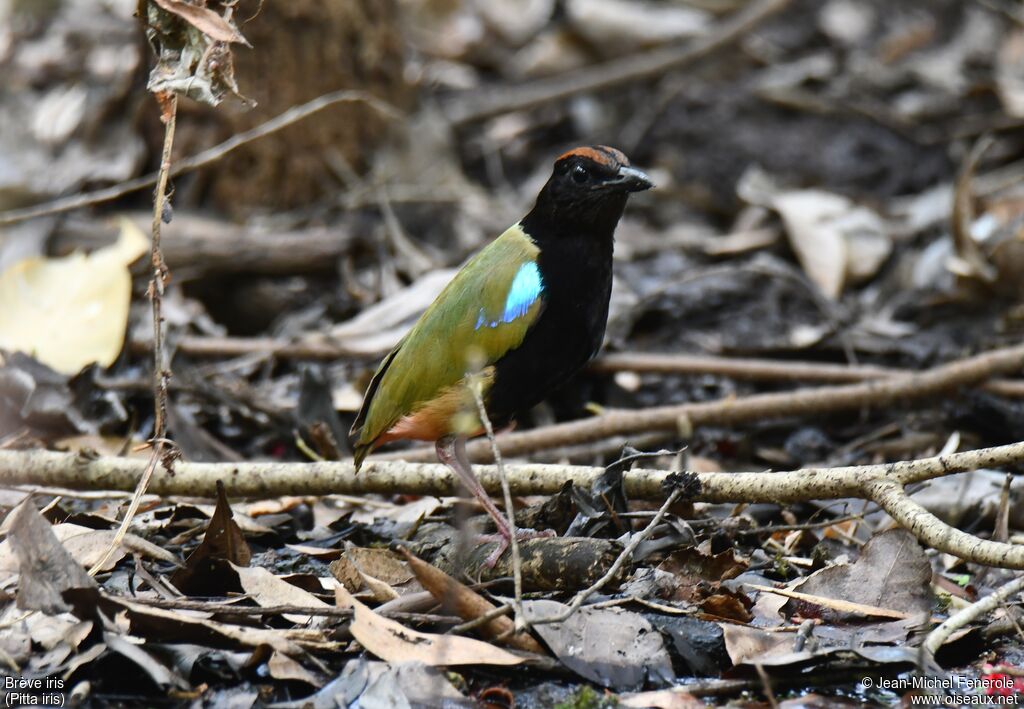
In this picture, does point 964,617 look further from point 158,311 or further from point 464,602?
point 158,311

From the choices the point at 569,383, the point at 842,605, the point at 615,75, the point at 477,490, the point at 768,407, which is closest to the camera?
the point at 842,605

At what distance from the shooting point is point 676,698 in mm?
2910

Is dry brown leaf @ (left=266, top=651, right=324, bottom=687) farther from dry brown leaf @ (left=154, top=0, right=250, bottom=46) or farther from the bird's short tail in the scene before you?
dry brown leaf @ (left=154, top=0, right=250, bottom=46)

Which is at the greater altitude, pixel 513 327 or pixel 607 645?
pixel 513 327

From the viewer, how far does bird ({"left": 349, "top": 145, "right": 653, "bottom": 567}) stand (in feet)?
13.0

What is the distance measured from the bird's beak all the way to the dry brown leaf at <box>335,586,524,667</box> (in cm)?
178

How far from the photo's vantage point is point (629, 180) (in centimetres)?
419

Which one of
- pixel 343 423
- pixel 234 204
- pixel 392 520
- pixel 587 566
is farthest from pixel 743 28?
pixel 587 566

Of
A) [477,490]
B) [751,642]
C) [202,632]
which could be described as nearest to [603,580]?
[751,642]

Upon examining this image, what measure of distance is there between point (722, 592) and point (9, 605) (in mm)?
2009

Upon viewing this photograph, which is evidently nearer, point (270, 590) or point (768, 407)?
point (270, 590)

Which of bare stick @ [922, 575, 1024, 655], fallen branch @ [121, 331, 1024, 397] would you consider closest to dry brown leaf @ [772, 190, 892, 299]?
fallen branch @ [121, 331, 1024, 397]

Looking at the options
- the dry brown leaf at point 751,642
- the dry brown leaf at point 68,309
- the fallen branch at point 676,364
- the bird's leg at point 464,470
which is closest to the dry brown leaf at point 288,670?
the bird's leg at point 464,470

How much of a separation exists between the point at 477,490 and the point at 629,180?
121 centimetres
